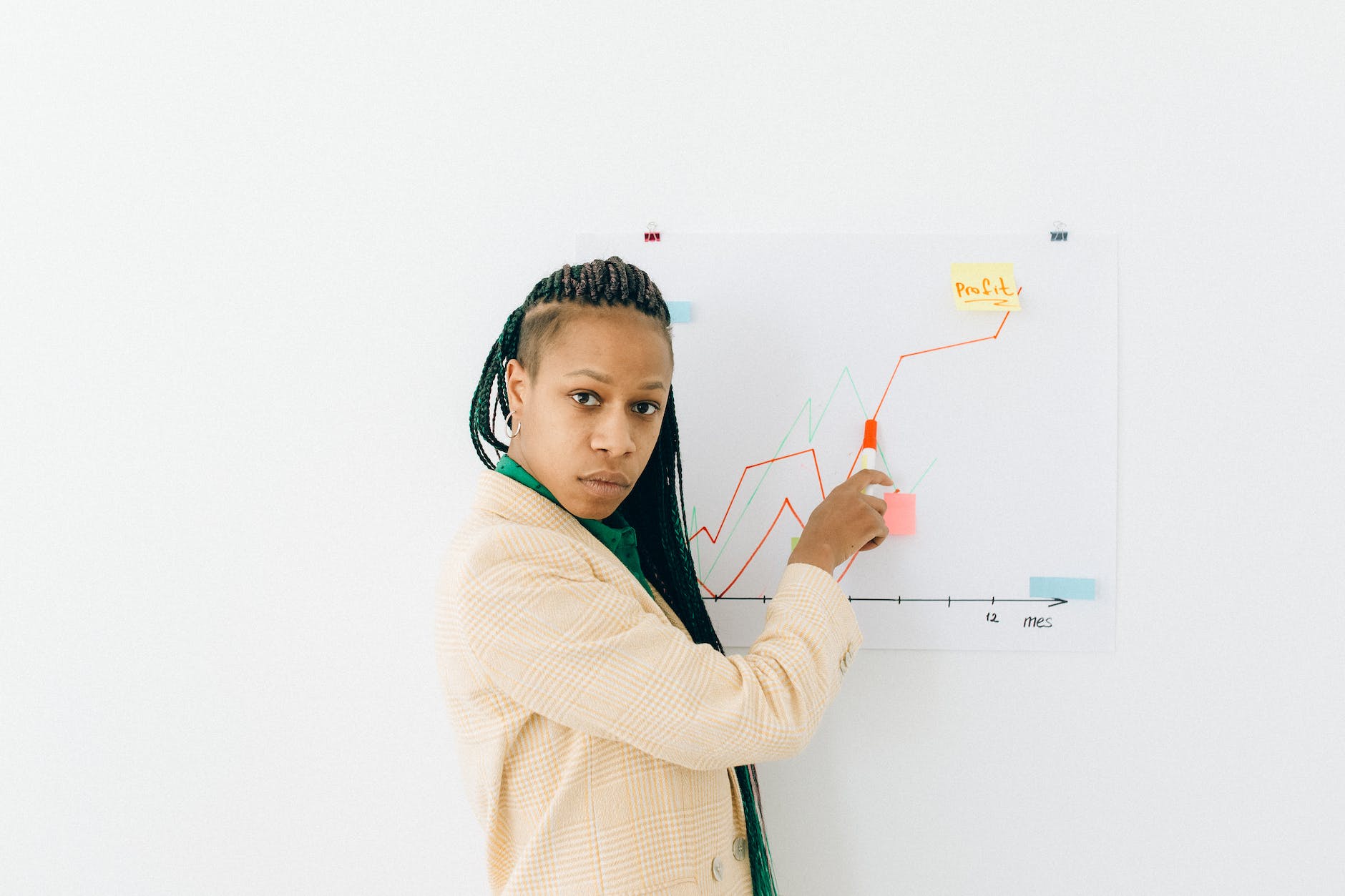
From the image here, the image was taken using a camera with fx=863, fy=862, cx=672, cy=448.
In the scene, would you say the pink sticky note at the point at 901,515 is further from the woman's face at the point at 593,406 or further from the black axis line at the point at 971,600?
the woman's face at the point at 593,406

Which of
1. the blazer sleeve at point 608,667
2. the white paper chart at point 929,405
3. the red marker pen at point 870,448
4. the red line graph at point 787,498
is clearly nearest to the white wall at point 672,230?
the white paper chart at point 929,405

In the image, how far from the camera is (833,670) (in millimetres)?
884

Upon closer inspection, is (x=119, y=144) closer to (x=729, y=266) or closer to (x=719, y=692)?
(x=729, y=266)

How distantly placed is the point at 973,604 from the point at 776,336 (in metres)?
0.42

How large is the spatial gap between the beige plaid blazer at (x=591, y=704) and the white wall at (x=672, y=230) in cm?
29

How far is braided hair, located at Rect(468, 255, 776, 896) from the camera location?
899 millimetres

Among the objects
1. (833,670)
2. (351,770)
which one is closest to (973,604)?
(833,670)

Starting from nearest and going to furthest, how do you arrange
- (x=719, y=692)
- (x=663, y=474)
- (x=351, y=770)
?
(x=719, y=692) → (x=663, y=474) → (x=351, y=770)

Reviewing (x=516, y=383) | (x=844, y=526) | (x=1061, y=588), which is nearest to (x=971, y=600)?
(x=1061, y=588)

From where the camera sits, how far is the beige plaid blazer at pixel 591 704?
0.76 metres

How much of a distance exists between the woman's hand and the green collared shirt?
0.18m

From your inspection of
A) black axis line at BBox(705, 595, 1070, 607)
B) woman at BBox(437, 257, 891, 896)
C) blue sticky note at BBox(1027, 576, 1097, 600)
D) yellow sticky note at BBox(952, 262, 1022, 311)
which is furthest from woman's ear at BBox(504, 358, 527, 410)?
blue sticky note at BBox(1027, 576, 1097, 600)

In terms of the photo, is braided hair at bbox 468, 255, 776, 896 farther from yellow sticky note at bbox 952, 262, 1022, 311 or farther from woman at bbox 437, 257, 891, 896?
yellow sticky note at bbox 952, 262, 1022, 311

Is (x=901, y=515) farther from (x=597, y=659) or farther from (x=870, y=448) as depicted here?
(x=597, y=659)
